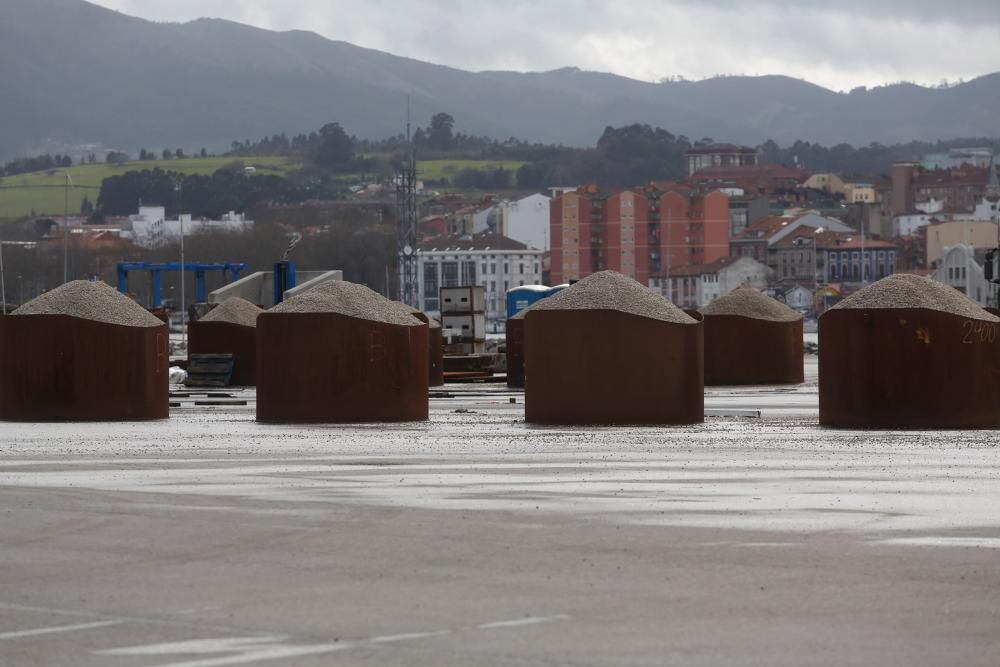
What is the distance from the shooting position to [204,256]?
182 m

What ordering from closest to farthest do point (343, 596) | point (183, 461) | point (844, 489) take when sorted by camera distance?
point (343, 596) < point (844, 489) < point (183, 461)

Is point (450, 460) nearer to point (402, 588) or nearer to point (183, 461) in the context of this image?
point (183, 461)

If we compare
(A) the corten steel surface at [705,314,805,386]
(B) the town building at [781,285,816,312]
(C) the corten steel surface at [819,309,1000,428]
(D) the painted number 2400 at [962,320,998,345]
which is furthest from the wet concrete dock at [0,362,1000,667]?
(B) the town building at [781,285,816,312]

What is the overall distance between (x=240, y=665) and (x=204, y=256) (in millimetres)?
Result: 175312

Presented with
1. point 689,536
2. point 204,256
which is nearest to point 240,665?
point 689,536

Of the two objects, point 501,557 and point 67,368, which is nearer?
point 501,557

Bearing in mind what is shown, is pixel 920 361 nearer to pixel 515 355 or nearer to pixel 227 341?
pixel 515 355

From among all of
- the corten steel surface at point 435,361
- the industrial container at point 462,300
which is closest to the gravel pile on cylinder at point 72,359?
the corten steel surface at point 435,361

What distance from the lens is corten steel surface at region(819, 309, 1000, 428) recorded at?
2469 centimetres

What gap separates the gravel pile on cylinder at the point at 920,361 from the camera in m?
24.7

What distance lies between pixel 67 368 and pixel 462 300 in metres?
41.6

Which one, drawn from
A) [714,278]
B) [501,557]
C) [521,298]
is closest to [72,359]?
[501,557]

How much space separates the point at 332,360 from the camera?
26625 mm

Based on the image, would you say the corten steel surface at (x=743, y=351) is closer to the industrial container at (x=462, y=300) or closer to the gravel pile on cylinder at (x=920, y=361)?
the gravel pile on cylinder at (x=920, y=361)
